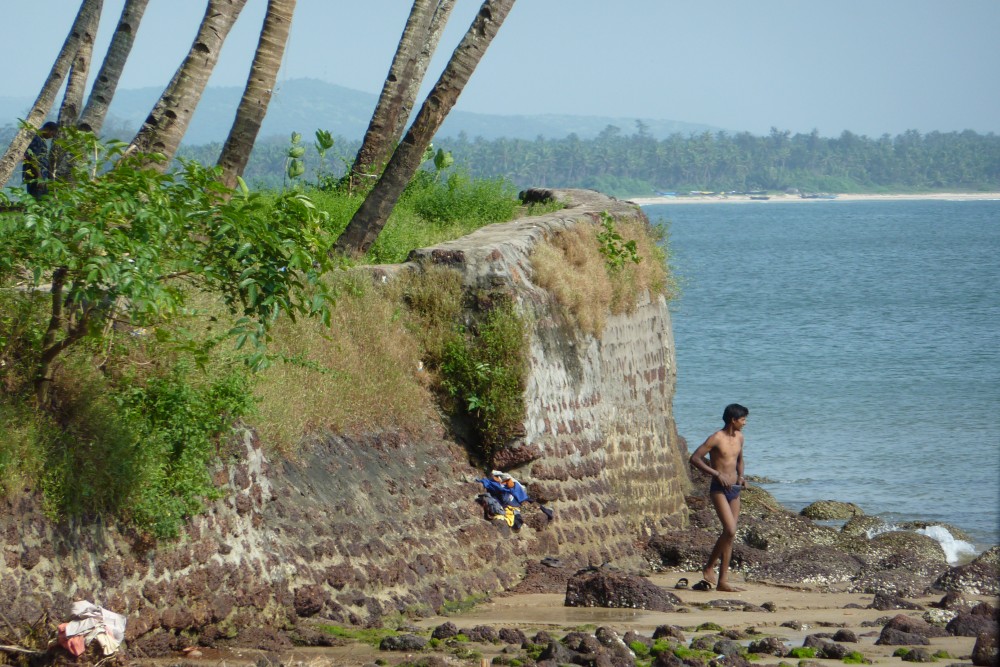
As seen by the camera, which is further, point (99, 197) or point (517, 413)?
point (517, 413)

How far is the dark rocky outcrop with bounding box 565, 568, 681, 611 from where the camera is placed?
984 centimetres

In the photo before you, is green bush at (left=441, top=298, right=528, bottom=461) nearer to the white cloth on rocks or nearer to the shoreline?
the white cloth on rocks

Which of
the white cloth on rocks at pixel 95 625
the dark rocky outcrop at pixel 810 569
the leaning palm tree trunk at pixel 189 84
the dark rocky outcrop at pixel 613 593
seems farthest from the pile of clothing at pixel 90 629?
the dark rocky outcrop at pixel 810 569

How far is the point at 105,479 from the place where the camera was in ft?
25.0

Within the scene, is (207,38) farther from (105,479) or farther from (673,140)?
(673,140)

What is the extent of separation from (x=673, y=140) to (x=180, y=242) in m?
183

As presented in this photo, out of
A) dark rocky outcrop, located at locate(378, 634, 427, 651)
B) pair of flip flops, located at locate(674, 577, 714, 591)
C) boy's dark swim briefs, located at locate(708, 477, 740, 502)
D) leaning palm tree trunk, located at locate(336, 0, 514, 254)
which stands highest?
leaning palm tree trunk, located at locate(336, 0, 514, 254)

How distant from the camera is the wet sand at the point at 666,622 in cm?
784

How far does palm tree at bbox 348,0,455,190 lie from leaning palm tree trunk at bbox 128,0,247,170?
527 cm

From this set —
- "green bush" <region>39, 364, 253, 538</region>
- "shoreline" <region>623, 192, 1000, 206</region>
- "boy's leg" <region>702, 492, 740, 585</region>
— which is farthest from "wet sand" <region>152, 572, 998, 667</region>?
"shoreline" <region>623, 192, 1000, 206</region>

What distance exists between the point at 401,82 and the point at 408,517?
6927 millimetres

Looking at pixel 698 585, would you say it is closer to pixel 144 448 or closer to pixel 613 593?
pixel 613 593

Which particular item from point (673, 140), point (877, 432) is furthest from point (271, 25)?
point (673, 140)

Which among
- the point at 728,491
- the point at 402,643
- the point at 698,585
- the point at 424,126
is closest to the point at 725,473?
the point at 728,491
